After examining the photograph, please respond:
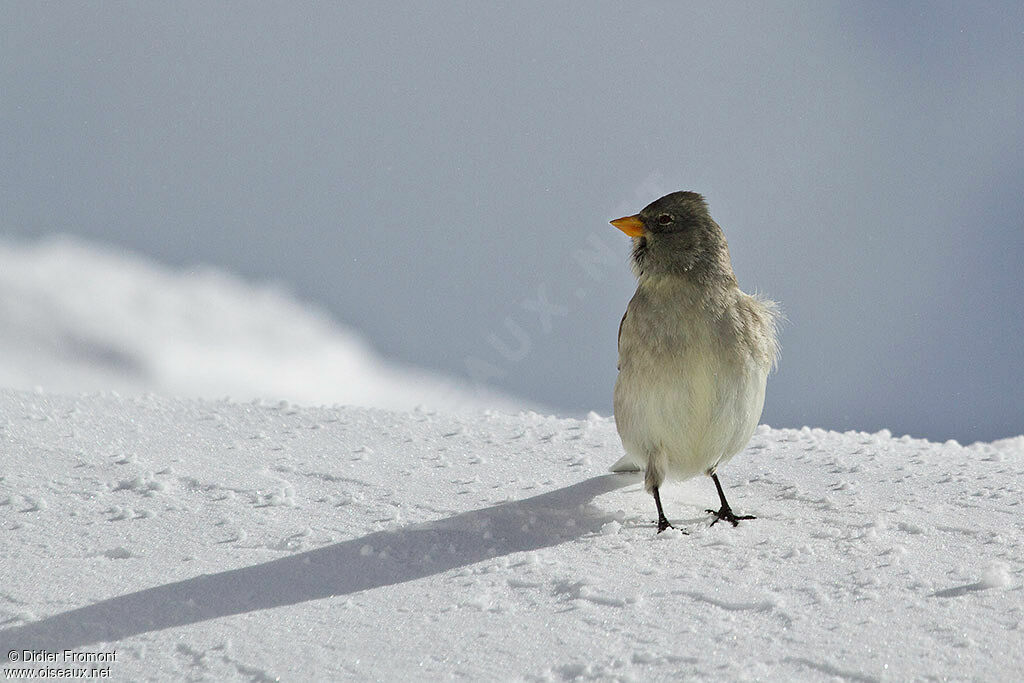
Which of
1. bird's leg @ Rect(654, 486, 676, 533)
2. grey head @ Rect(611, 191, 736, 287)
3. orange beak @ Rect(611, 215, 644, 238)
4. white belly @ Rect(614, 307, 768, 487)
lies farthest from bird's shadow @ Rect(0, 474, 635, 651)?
orange beak @ Rect(611, 215, 644, 238)

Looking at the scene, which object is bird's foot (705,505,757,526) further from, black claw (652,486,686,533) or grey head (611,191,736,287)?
grey head (611,191,736,287)

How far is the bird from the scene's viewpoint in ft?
12.6

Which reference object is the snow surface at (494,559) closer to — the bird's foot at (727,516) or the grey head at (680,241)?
the bird's foot at (727,516)

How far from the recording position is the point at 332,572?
3549mm

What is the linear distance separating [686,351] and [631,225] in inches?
28.4

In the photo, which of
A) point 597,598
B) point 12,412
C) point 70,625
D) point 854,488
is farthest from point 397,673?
point 12,412

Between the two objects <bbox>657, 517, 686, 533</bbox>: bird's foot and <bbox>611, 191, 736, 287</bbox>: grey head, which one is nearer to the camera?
<bbox>657, 517, 686, 533</bbox>: bird's foot

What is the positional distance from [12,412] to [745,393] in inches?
175

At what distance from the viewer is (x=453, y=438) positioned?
5.41m

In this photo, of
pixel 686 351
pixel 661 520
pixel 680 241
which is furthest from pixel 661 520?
pixel 680 241

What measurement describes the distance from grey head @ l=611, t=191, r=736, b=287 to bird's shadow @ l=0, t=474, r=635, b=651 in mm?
1106

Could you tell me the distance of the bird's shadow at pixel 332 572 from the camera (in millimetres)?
3189

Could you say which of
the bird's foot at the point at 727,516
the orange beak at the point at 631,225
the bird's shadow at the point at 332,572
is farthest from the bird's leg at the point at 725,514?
the orange beak at the point at 631,225

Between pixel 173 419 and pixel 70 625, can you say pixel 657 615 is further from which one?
pixel 173 419
